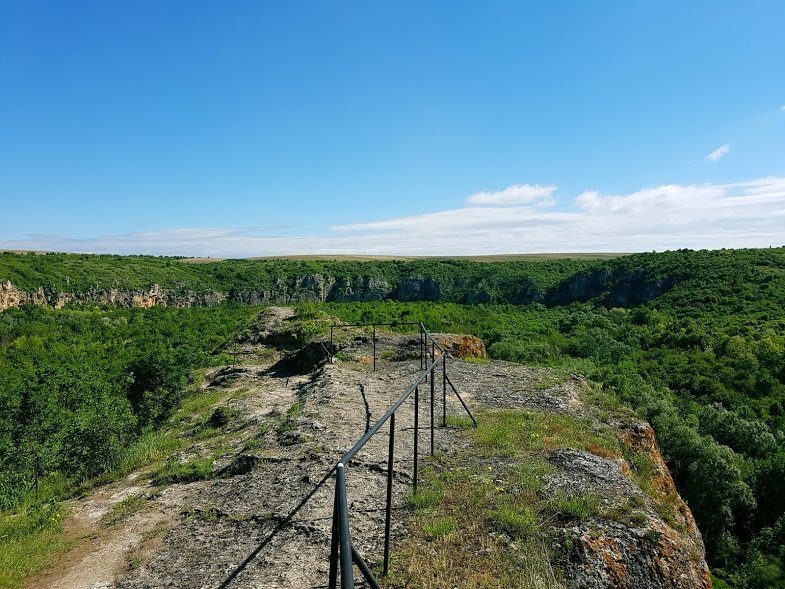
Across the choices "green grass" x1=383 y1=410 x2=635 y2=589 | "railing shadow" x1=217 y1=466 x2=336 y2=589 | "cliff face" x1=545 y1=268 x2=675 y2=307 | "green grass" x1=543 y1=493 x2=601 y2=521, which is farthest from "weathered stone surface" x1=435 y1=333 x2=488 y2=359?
"cliff face" x1=545 y1=268 x2=675 y2=307

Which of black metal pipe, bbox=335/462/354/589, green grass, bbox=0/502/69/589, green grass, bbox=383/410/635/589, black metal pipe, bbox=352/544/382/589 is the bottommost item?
green grass, bbox=0/502/69/589

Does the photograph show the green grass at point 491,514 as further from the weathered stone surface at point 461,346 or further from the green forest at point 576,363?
the weathered stone surface at point 461,346

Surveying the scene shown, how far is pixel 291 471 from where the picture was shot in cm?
817

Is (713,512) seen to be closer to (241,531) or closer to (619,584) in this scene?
(619,584)

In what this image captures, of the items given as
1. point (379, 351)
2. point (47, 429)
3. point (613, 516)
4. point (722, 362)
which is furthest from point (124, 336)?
point (722, 362)

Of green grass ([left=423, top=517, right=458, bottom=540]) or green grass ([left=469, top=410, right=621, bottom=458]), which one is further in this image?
green grass ([left=469, top=410, right=621, bottom=458])

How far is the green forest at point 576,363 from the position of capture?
15469mm

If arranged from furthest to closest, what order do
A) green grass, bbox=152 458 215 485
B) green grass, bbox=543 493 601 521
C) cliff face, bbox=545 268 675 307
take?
1. cliff face, bbox=545 268 675 307
2. green grass, bbox=152 458 215 485
3. green grass, bbox=543 493 601 521

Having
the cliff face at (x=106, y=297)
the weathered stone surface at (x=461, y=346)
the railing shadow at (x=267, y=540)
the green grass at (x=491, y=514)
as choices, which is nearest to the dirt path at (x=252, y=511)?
the railing shadow at (x=267, y=540)

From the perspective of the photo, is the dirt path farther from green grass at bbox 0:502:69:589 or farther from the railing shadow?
green grass at bbox 0:502:69:589

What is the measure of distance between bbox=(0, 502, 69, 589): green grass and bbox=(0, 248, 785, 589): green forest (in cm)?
14

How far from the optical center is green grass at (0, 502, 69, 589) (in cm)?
589

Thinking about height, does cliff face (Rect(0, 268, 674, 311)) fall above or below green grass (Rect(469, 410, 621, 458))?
below

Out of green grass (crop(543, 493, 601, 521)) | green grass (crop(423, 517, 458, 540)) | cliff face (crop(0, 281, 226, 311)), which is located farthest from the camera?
cliff face (crop(0, 281, 226, 311))
